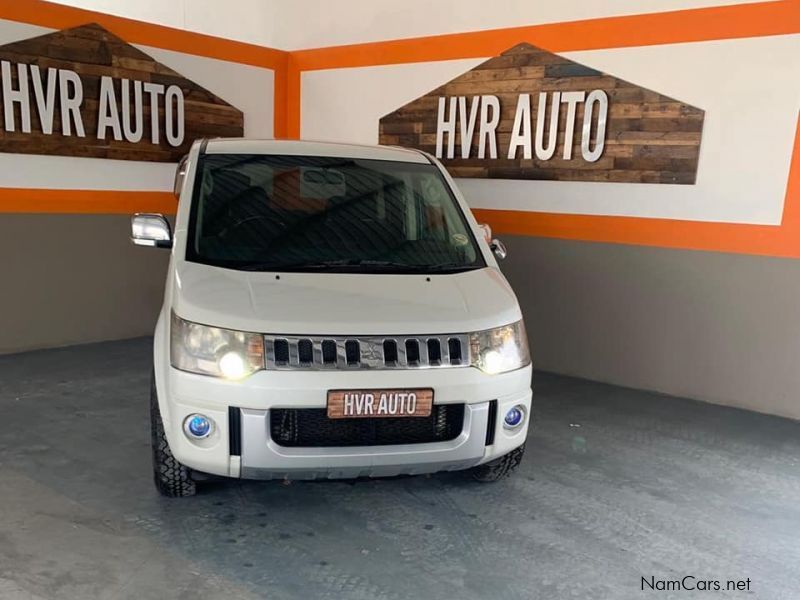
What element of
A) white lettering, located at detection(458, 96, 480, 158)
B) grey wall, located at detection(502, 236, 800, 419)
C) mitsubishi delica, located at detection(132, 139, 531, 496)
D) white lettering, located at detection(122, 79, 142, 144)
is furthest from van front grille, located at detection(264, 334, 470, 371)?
white lettering, located at detection(122, 79, 142, 144)

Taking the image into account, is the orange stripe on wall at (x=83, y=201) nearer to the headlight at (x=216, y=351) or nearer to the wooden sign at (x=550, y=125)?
the wooden sign at (x=550, y=125)

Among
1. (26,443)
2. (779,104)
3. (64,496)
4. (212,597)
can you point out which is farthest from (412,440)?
(779,104)

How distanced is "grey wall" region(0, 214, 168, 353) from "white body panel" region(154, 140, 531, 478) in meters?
3.20

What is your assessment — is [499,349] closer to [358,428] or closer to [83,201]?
[358,428]

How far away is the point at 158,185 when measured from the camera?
6.25 metres

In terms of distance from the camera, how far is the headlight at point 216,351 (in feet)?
8.36

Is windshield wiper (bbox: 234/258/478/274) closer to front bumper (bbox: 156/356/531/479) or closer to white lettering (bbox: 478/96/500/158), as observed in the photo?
front bumper (bbox: 156/356/531/479)

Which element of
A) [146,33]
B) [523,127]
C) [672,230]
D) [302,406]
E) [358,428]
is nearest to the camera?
[302,406]

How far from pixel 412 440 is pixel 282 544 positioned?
71cm

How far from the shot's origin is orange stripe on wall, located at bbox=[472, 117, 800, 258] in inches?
178

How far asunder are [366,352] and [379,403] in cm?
21

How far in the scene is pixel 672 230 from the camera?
4.99 m

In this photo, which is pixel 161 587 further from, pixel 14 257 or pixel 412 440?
pixel 14 257

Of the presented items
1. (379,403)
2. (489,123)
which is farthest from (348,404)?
(489,123)
